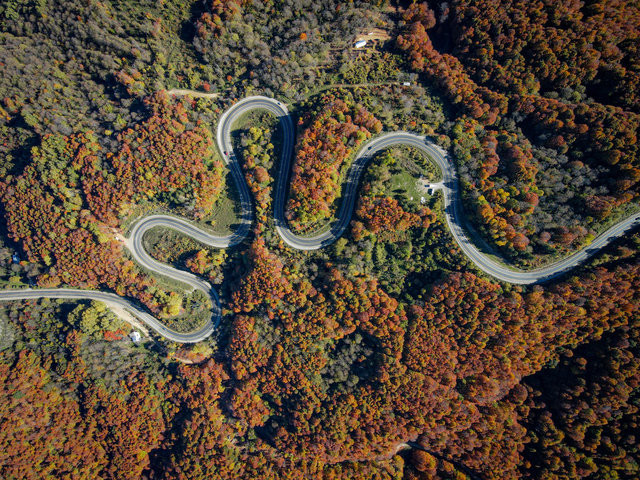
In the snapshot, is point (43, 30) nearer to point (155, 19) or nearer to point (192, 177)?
point (155, 19)

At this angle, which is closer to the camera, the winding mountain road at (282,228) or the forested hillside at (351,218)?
the forested hillside at (351,218)

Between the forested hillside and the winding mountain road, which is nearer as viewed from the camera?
the forested hillside

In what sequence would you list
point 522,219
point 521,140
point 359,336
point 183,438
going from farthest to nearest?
point 183,438, point 359,336, point 521,140, point 522,219

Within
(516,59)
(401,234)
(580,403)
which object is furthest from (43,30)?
(580,403)

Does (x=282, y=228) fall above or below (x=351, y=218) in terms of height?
below
